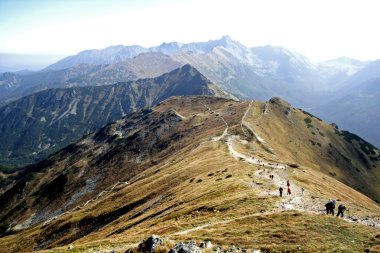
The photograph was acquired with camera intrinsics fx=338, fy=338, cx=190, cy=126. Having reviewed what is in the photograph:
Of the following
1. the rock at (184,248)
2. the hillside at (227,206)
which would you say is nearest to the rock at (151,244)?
the rock at (184,248)

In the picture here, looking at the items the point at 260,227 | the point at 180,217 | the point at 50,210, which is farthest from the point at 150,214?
the point at 50,210

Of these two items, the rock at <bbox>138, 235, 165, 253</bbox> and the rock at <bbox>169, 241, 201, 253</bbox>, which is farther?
the rock at <bbox>138, 235, 165, 253</bbox>

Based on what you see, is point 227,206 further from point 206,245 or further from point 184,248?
point 184,248

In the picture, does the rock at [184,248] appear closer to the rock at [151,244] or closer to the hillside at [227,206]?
the rock at [151,244]

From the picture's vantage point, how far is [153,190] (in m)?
107

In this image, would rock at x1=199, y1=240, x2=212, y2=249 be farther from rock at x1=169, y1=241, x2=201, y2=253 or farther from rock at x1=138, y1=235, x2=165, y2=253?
rock at x1=138, y1=235, x2=165, y2=253

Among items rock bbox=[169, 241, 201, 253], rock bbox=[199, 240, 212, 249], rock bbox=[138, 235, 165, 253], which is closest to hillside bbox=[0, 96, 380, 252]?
rock bbox=[199, 240, 212, 249]

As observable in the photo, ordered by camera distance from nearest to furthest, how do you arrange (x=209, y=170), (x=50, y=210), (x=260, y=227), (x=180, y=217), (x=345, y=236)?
(x=345, y=236) → (x=260, y=227) → (x=180, y=217) → (x=209, y=170) → (x=50, y=210)

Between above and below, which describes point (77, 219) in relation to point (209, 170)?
below

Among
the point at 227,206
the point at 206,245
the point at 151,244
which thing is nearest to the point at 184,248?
the point at 206,245

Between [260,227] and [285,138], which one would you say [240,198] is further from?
[285,138]

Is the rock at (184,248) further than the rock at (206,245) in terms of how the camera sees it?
No

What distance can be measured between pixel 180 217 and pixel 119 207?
56046mm

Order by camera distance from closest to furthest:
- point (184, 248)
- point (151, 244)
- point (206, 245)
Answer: point (184, 248)
point (151, 244)
point (206, 245)
